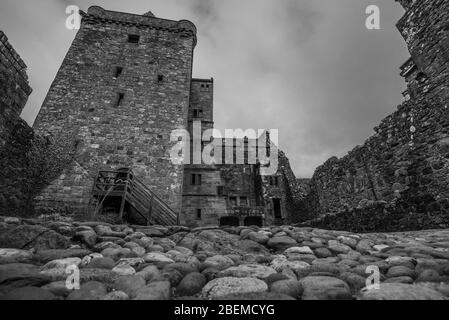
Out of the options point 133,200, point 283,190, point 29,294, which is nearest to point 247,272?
point 29,294

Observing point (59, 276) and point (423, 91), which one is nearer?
point (59, 276)

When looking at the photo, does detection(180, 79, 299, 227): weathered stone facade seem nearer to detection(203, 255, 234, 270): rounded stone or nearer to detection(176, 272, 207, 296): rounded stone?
detection(203, 255, 234, 270): rounded stone

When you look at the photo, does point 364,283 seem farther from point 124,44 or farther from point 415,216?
point 124,44

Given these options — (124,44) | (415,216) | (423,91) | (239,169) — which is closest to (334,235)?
(415,216)

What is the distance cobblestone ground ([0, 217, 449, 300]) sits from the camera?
201 centimetres

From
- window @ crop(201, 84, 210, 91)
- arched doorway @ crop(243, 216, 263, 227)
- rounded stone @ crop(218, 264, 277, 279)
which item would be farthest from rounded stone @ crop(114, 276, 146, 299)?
window @ crop(201, 84, 210, 91)

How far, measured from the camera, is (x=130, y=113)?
11555mm

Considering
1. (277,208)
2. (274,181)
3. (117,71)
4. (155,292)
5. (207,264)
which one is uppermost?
(117,71)

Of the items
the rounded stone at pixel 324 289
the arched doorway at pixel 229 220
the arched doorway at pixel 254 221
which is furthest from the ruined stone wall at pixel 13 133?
the arched doorway at pixel 254 221

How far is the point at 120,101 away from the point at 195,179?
6.81 m

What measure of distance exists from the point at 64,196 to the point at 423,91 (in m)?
12.1

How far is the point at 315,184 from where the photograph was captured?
10.5 m

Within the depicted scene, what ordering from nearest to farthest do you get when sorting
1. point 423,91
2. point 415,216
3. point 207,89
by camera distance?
point 415,216
point 423,91
point 207,89

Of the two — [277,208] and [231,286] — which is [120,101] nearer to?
[231,286]
